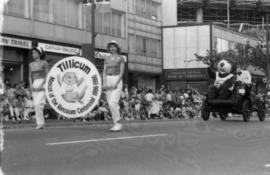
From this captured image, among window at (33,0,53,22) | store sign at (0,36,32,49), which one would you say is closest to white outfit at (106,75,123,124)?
store sign at (0,36,32,49)

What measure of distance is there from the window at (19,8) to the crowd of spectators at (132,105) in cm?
954

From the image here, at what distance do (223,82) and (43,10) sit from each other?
23.5 metres

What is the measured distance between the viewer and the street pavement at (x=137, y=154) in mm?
6719

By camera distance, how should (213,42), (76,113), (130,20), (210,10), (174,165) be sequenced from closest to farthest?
(174,165)
(76,113)
(130,20)
(213,42)
(210,10)

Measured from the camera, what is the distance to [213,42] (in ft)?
202

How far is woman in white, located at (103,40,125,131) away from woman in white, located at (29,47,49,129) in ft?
4.80

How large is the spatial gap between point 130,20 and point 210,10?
44.3m

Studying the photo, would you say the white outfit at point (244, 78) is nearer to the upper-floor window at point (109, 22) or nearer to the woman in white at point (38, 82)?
the woman in white at point (38, 82)

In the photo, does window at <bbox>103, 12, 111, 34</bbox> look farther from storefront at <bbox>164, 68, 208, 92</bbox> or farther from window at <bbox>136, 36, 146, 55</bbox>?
storefront at <bbox>164, 68, 208, 92</bbox>

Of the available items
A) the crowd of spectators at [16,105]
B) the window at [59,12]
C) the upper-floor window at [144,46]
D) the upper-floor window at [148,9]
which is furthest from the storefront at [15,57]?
the upper-floor window at [148,9]

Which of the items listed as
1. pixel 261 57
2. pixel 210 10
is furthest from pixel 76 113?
pixel 210 10

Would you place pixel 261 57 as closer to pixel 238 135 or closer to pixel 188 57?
pixel 188 57

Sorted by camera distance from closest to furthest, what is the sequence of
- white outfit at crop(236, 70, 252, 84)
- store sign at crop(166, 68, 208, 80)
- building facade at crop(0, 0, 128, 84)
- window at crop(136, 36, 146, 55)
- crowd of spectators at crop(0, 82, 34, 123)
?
white outfit at crop(236, 70, 252, 84) → crowd of spectators at crop(0, 82, 34, 123) → building facade at crop(0, 0, 128, 84) → window at crop(136, 36, 146, 55) → store sign at crop(166, 68, 208, 80)

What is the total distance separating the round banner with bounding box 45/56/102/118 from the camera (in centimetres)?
1153
